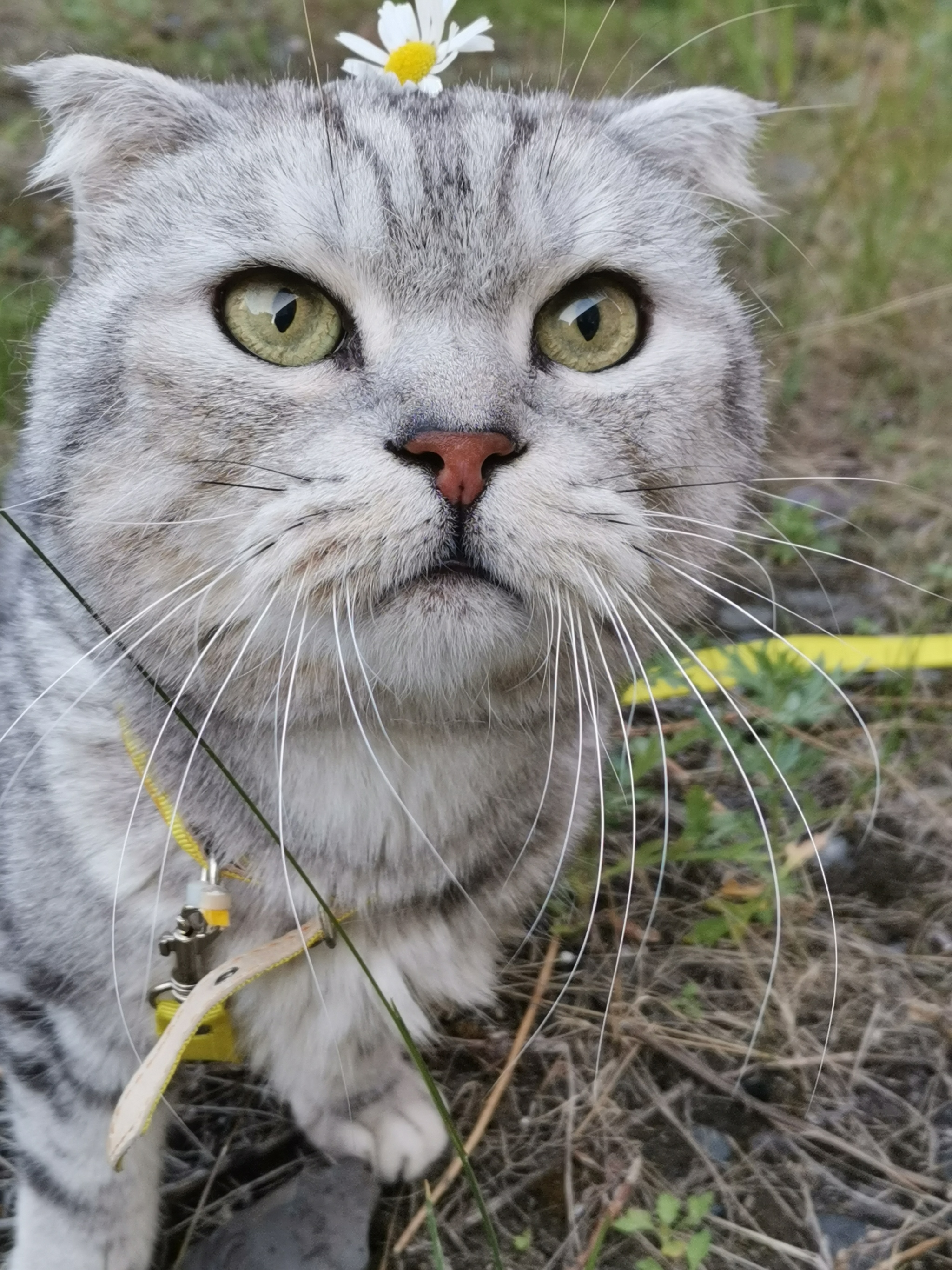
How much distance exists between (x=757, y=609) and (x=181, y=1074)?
4.96 ft

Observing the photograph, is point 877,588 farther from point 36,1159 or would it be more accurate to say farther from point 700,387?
point 36,1159

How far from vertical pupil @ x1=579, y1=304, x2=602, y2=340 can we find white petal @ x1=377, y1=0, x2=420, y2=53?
406 millimetres

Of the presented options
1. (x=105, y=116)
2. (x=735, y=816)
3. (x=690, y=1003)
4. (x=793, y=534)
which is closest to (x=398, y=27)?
(x=105, y=116)

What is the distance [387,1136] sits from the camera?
145 cm

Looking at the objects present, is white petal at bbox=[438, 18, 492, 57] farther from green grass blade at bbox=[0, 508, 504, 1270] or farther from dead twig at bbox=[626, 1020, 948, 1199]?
dead twig at bbox=[626, 1020, 948, 1199]

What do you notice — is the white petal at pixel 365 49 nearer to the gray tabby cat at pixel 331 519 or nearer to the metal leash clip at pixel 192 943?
the gray tabby cat at pixel 331 519

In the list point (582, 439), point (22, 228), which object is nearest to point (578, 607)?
point (582, 439)

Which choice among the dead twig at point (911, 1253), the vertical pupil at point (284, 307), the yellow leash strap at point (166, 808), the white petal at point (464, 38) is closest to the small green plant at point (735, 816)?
the dead twig at point (911, 1253)

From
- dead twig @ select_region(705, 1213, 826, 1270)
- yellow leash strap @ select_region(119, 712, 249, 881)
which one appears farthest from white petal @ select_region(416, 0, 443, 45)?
dead twig @ select_region(705, 1213, 826, 1270)

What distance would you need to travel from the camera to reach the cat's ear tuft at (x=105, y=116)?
110 centimetres

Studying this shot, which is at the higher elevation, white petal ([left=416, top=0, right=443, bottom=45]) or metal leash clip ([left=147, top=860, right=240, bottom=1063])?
white petal ([left=416, top=0, right=443, bottom=45])

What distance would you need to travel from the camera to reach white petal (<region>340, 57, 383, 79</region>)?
4.05ft

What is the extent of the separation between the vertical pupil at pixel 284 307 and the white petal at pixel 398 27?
40 centimetres

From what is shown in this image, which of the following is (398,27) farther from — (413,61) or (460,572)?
(460,572)
